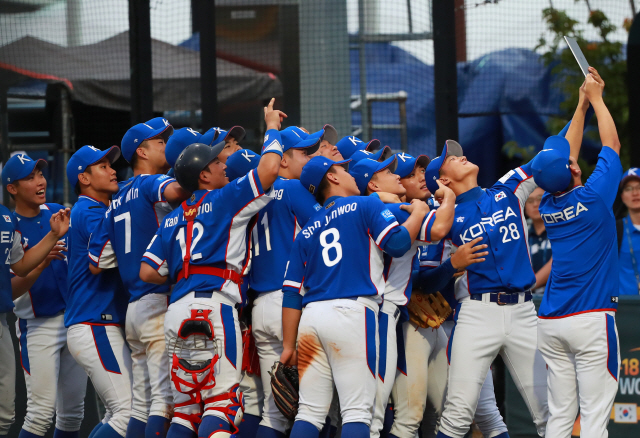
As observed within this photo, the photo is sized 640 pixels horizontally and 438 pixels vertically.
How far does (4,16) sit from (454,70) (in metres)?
5.24

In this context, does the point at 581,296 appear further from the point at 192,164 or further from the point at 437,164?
the point at 192,164

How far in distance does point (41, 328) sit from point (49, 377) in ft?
1.22

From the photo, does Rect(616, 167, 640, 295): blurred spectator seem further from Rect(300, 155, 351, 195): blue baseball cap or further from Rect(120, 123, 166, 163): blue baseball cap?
Rect(120, 123, 166, 163): blue baseball cap

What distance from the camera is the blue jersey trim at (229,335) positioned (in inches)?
173

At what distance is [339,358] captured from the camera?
13.9 feet

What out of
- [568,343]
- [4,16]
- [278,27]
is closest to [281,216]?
[568,343]

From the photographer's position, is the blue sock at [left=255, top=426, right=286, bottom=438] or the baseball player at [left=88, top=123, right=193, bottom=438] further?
the baseball player at [left=88, top=123, right=193, bottom=438]

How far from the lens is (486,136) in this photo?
948 centimetres

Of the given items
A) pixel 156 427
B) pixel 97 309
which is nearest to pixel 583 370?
pixel 156 427

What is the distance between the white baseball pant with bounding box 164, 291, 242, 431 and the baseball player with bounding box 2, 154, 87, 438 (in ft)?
5.04

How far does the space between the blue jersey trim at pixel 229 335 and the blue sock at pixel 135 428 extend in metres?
0.96

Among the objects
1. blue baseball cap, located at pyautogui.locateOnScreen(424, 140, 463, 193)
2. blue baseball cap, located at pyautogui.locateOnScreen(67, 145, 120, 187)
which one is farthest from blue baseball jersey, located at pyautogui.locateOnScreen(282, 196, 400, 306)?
blue baseball cap, located at pyautogui.locateOnScreen(67, 145, 120, 187)

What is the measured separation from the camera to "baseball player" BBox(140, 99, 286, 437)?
437 cm

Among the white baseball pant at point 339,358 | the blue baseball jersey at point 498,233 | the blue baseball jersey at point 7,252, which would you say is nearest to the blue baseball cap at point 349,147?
the blue baseball jersey at point 498,233
